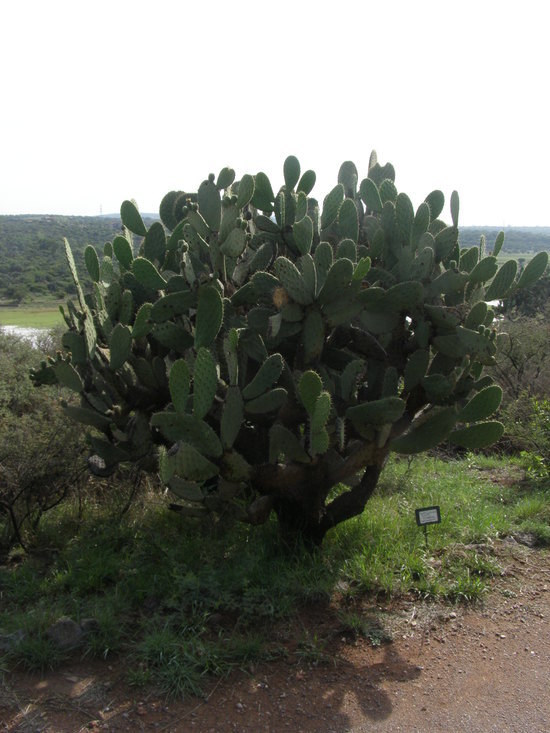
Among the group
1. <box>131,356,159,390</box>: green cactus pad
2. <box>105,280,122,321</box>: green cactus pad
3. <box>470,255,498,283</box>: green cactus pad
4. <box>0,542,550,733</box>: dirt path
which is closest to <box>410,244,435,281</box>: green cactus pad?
<box>470,255,498,283</box>: green cactus pad

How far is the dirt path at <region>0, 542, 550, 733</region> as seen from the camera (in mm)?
3152

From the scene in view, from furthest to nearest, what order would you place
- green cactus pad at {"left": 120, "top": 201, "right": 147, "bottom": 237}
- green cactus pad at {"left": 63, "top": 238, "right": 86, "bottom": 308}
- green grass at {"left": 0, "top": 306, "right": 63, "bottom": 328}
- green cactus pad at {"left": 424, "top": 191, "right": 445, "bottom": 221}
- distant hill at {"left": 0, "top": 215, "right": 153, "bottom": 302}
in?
distant hill at {"left": 0, "top": 215, "right": 153, "bottom": 302}
green grass at {"left": 0, "top": 306, "right": 63, "bottom": 328}
green cactus pad at {"left": 120, "top": 201, "right": 147, "bottom": 237}
green cactus pad at {"left": 424, "top": 191, "right": 445, "bottom": 221}
green cactus pad at {"left": 63, "top": 238, "right": 86, "bottom": 308}

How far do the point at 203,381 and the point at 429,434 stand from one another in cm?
147

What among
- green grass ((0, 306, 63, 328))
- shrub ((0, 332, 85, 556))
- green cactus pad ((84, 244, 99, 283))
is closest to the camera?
green cactus pad ((84, 244, 99, 283))

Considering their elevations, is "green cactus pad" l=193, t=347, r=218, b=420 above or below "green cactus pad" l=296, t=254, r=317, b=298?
below

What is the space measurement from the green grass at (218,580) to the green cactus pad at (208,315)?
54.9 inches

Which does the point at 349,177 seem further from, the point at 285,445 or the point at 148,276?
the point at 285,445

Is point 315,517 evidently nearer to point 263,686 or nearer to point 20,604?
point 263,686

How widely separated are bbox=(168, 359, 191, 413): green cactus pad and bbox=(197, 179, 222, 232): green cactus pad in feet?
3.35

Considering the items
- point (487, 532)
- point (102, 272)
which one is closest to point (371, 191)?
point (102, 272)

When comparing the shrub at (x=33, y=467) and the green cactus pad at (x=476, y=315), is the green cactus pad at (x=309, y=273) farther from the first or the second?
the shrub at (x=33, y=467)

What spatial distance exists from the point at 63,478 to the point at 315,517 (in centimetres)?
219

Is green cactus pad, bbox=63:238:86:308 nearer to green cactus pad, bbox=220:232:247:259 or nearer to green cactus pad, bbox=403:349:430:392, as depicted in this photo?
green cactus pad, bbox=220:232:247:259

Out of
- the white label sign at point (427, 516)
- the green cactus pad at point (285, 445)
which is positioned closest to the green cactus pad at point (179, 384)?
the green cactus pad at point (285, 445)
